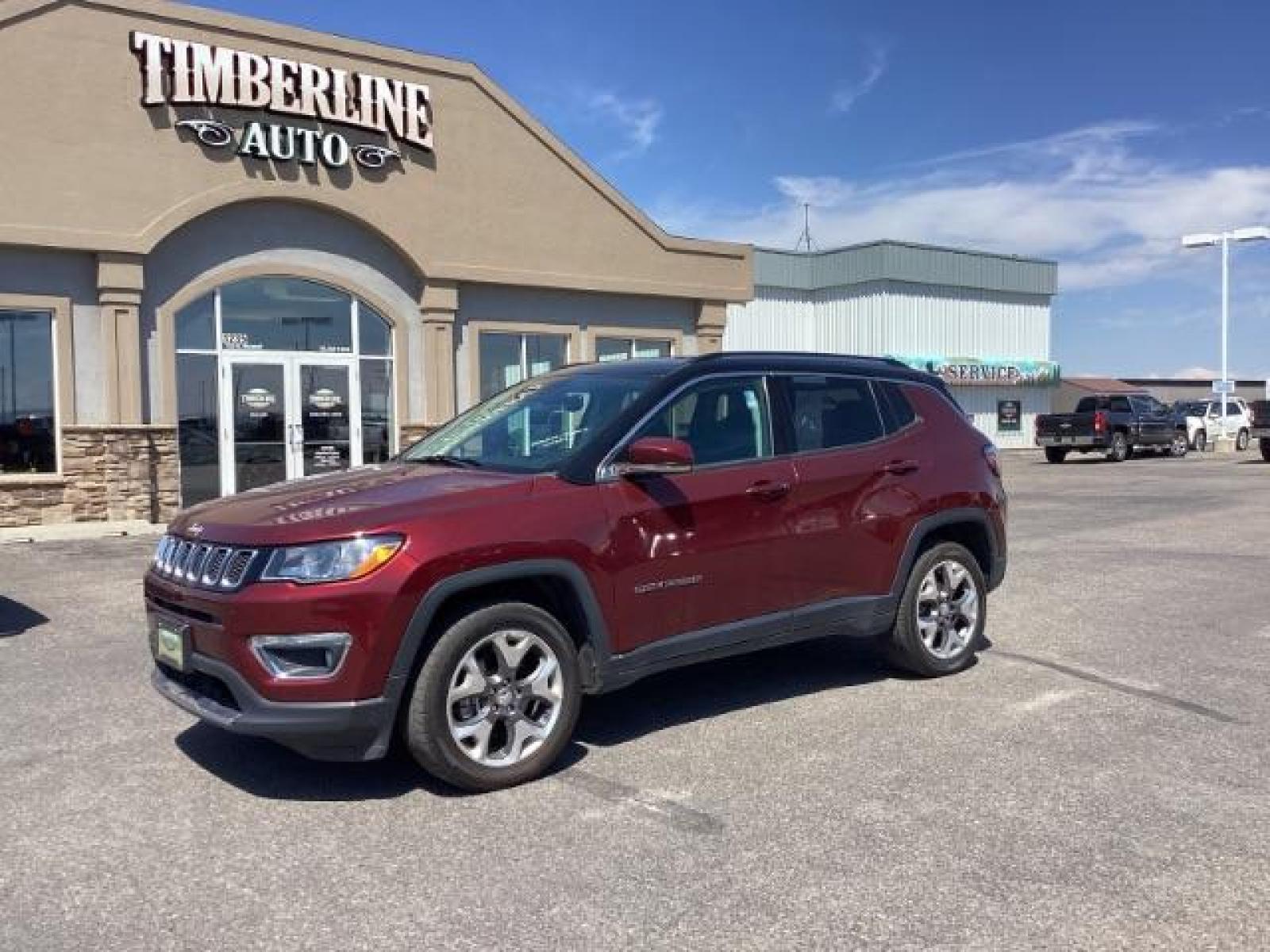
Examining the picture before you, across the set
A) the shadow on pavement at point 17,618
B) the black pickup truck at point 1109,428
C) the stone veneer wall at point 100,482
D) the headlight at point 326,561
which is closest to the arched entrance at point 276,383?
the stone veneer wall at point 100,482

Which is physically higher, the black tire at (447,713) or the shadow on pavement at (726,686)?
the black tire at (447,713)

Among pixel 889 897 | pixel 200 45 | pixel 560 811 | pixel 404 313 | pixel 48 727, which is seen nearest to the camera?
pixel 889 897

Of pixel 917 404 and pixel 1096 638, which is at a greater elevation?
pixel 917 404

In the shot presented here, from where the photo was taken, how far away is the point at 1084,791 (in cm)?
458

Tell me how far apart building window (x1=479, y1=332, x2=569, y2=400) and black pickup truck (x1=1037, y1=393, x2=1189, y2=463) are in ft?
60.3

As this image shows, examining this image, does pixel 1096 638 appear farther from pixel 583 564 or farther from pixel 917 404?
pixel 583 564

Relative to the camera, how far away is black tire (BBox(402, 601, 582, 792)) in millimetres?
4422

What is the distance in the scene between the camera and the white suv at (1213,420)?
3906 cm

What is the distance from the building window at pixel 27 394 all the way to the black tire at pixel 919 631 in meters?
12.1

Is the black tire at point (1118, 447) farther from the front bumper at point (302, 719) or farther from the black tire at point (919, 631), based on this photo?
the front bumper at point (302, 719)

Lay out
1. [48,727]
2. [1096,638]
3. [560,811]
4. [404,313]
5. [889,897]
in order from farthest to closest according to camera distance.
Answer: [404,313] < [1096,638] < [48,727] < [560,811] < [889,897]

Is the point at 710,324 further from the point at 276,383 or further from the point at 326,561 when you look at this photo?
the point at 326,561

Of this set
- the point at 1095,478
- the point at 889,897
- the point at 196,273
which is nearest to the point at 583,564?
the point at 889,897

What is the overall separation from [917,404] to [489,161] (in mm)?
12596
